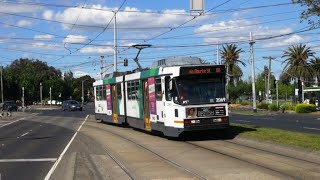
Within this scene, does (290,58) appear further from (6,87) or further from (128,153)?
(128,153)

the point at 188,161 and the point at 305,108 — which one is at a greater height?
the point at 305,108

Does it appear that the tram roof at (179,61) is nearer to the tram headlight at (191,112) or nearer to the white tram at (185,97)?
the white tram at (185,97)

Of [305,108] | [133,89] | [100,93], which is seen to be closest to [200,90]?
[133,89]

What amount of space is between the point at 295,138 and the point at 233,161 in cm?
529

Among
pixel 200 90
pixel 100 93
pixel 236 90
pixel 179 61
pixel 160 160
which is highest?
pixel 236 90

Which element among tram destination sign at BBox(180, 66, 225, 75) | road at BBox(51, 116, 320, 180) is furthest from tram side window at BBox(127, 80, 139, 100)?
road at BBox(51, 116, 320, 180)

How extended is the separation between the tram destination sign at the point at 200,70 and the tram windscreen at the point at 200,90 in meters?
0.26

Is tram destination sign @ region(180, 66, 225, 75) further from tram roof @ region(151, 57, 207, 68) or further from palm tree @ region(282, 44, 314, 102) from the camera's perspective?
palm tree @ region(282, 44, 314, 102)

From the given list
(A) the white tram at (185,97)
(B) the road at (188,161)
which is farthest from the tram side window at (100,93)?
(B) the road at (188,161)

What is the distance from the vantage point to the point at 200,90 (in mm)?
19438

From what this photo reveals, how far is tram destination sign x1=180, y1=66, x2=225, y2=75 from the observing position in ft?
63.1

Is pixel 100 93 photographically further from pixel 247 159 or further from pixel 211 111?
pixel 247 159

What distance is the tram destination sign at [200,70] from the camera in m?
19.2

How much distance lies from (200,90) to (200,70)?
806mm
